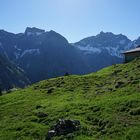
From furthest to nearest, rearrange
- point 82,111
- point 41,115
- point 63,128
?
point 41,115
point 82,111
point 63,128

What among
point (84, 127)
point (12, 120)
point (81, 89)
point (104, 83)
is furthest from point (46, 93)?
point (84, 127)

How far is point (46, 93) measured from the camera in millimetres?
59594

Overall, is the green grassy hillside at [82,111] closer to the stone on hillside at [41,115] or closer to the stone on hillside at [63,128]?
the stone on hillside at [41,115]

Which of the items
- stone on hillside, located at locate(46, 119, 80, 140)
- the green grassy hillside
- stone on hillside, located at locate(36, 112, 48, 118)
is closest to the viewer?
the green grassy hillside

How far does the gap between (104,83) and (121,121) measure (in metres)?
24.8

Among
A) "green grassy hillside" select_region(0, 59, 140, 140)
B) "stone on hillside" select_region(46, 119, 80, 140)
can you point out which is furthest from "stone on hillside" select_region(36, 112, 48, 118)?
"stone on hillside" select_region(46, 119, 80, 140)

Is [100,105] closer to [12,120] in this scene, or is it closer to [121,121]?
[121,121]

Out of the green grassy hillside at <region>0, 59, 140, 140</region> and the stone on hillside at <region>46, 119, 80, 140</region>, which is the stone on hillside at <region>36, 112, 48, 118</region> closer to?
the green grassy hillside at <region>0, 59, 140, 140</region>

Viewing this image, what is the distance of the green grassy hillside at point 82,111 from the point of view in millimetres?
32969

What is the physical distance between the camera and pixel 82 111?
41.1 meters

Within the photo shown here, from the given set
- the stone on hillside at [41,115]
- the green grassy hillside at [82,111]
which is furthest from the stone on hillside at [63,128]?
the stone on hillside at [41,115]

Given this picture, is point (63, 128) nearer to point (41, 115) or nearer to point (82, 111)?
point (82, 111)

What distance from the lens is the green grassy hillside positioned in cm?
3297

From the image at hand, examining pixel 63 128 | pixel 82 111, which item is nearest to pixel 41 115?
pixel 82 111
